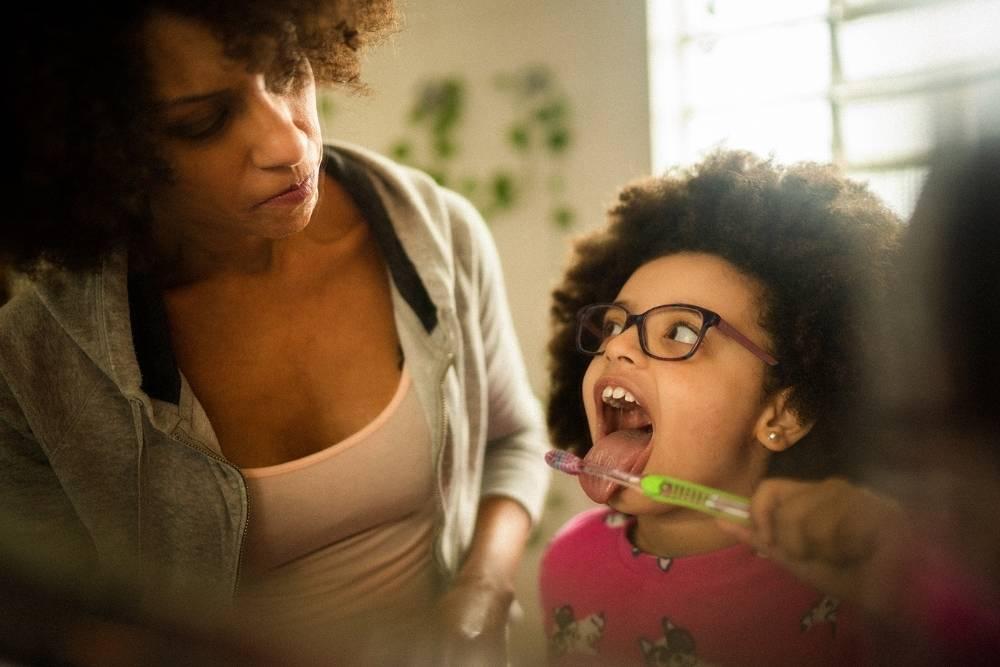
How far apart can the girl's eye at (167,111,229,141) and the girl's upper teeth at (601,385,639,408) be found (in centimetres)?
30

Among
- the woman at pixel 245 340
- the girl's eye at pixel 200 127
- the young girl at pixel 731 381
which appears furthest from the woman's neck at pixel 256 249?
the young girl at pixel 731 381

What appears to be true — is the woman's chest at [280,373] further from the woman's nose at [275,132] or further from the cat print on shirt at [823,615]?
the cat print on shirt at [823,615]

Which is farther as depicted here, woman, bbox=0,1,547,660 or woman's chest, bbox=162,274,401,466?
woman's chest, bbox=162,274,401,466

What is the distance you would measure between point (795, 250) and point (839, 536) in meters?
0.18

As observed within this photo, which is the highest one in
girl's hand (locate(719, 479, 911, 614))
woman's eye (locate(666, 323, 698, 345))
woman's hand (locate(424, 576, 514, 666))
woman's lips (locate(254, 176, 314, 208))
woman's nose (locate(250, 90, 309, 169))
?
woman's nose (locate(250, 90, 309, 169))

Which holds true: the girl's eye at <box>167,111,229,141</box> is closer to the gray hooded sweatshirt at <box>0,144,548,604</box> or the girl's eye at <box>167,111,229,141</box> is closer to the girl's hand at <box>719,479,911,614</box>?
the gray hooded sweatshirt at <box>0,144,548,604</box>

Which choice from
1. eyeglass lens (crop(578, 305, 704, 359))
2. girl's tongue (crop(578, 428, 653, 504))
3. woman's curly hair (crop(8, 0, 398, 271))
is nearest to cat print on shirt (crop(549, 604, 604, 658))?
girl's tongue (crop(578, 428, 653, 504))

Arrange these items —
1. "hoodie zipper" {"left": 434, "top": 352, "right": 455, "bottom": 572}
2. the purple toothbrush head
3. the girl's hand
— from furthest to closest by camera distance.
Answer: "hoodie zipper" {"left": 434, "top": 352, "right": 455, "bottom": 572}
the purple toothbrush head
the girl's hand

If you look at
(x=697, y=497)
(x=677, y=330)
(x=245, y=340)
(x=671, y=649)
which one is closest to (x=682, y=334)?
(x=677, y=330)

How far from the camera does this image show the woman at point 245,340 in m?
0.48

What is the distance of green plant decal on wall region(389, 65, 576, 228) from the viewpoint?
66 centimetres

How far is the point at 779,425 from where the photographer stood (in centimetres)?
51

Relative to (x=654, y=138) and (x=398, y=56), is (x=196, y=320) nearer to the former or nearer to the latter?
(x=398, y=56)

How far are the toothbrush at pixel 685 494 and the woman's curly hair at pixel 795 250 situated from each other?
0.21 feet
